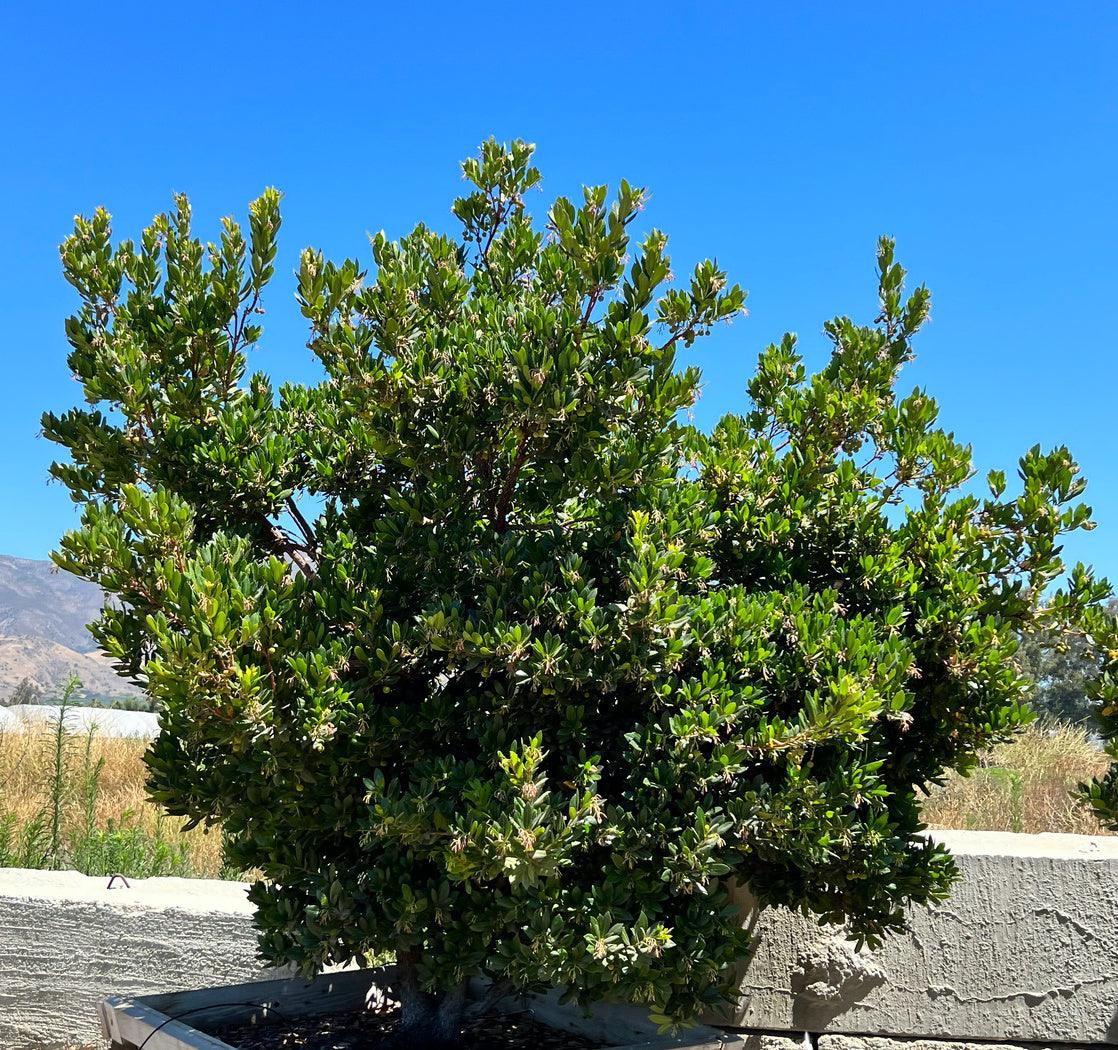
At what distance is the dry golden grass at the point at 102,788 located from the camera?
734 centimetres

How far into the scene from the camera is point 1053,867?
4316mm

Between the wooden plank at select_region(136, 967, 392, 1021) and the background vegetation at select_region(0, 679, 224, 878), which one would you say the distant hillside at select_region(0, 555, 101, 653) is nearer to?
the background vegetation at select_region(0, 679, 224, 878)

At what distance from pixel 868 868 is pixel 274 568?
1883 millimetres

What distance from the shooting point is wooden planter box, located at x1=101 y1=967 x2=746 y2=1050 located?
11.3 ft

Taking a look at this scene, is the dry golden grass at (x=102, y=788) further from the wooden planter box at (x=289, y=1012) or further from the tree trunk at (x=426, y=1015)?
the tree trunk at (x=426, y=1015)

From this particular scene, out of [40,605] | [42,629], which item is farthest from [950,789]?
[40,605]

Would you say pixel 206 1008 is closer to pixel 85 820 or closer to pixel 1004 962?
pixel 1004 962

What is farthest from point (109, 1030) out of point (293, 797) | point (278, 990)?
point (293, 797)

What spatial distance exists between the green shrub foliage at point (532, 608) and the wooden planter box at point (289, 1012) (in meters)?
0.47

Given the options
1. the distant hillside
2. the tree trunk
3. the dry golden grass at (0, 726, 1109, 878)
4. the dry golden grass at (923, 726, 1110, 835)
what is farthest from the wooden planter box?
the distant hillside

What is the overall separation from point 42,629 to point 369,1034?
11860 centimetres

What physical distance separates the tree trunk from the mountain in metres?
70.7

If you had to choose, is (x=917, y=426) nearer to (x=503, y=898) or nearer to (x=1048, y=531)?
(x=1048, y=531)

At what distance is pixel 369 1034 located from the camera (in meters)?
3.80
